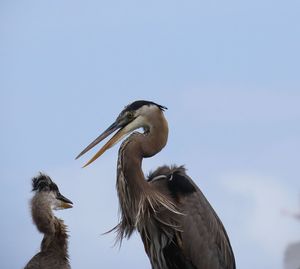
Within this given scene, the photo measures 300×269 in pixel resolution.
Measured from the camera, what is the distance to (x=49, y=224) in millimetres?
13094

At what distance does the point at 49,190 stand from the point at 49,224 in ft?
1.50

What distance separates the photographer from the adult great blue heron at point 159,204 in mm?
11922

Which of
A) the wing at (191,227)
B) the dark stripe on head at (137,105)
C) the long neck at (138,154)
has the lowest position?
the wing at (191,227)

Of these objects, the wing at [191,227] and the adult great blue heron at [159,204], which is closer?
the adult great blue heron at [159,204]

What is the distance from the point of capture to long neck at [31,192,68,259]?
12.9 m

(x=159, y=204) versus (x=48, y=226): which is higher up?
(x=48, y=226)

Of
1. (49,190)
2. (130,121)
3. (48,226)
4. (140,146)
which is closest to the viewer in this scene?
(140,146)

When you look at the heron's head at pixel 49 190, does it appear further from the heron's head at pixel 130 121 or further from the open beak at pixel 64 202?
the heron's head at pixel 130 121

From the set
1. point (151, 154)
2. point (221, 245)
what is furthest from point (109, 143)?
point (221, 245)

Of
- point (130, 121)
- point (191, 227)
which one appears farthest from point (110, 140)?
point (191, 227)

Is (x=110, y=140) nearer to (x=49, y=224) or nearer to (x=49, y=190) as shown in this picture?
(x=49, y=224)

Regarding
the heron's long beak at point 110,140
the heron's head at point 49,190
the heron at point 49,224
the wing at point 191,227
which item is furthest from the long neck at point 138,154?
the heron's head at point 49,190

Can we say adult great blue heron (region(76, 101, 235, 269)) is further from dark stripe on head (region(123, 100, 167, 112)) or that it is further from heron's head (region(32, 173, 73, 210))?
heron's head (region(32, 173, 73, 210))

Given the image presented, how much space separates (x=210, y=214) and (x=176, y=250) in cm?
41
